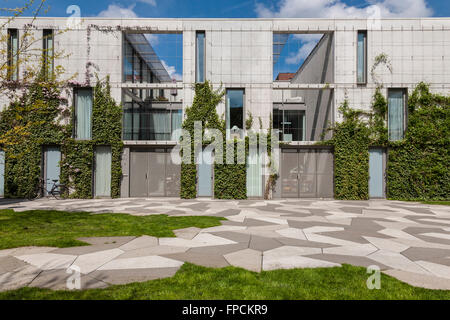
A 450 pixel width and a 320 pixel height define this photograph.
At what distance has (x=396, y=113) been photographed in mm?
14773

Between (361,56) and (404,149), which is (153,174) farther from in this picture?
(404,149)

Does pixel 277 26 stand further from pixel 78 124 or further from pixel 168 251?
pixel 168 251

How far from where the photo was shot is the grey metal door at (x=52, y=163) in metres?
14.7

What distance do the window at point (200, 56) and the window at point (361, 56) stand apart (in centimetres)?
898

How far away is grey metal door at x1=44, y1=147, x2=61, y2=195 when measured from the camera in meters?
14.7

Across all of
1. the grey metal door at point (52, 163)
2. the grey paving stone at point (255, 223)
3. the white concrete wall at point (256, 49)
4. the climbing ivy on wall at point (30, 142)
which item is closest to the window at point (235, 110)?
the white concrete wall at point (256, 49)

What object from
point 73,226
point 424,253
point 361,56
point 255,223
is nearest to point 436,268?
point 424,253

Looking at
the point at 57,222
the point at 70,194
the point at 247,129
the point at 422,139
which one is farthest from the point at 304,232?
the point at 70,194

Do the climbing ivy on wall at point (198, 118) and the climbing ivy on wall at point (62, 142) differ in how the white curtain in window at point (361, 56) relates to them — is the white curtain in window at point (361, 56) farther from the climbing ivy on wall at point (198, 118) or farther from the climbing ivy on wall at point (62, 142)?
the climbing ivy on wall at point (62, 142)

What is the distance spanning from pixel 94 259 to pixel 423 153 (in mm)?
16550

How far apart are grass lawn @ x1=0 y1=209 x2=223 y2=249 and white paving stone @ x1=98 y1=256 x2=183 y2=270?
1.65m

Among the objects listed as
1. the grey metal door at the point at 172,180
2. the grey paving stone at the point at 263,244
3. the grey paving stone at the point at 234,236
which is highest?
the grey metal door at the point at 172,180

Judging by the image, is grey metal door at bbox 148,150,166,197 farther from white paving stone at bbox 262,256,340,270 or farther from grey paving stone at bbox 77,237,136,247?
white paving stone at bbox 262,256,340,270

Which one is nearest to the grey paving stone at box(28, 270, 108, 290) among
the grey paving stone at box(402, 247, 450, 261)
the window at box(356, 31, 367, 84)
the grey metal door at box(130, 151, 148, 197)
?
the grey paving stone at box(402, 247, 450, 261)
